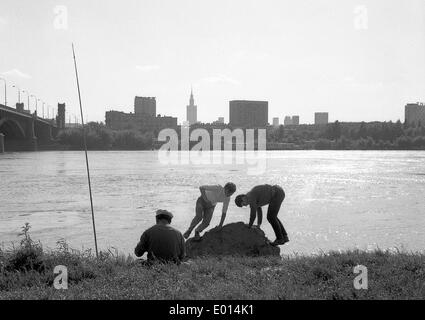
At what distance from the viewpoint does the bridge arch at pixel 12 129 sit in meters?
88.4

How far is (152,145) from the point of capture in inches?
5005

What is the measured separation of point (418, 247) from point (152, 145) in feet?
388

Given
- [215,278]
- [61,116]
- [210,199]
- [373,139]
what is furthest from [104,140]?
[215,278]

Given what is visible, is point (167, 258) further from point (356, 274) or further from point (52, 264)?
point (356, 274)

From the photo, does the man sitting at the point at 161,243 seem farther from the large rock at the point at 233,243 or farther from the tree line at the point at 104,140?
the tree line at the point at 104,140

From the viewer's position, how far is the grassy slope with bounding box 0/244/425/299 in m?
5.46

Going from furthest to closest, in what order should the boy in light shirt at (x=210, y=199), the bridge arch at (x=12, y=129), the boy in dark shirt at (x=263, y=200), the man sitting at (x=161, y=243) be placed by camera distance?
the bridge arch at (x=12, y=129), the boy in light shirt at (x=210, y=199), the boy in dark shirt at (x=263, y=200), the man sitting at (x=161, y=243)

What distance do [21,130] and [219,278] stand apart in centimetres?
9264

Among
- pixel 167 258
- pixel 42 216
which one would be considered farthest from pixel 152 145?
pixel 167 258

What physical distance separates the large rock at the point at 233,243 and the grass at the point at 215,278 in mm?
1774

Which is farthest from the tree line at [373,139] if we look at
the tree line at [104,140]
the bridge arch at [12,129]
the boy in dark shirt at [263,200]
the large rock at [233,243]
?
the large rock at [233,243]

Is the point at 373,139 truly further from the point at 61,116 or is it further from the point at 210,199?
the point at 210,199

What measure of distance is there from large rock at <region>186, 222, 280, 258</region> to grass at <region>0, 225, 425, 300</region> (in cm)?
177

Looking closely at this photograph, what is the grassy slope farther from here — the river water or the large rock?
the river water
